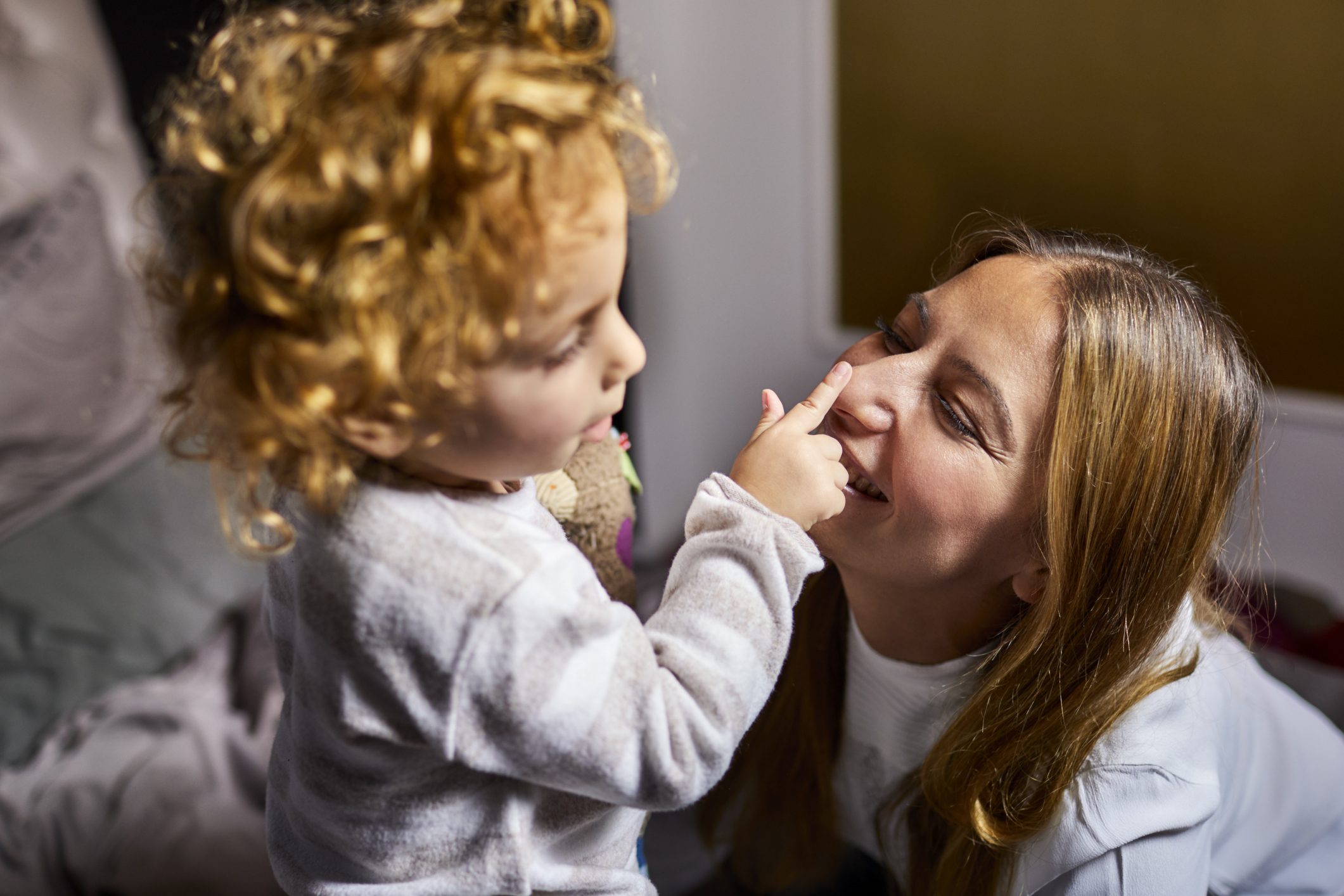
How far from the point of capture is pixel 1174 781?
0.83 meters

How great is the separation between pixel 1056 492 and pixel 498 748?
517 mm

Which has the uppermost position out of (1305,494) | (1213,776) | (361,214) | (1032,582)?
(361,214)

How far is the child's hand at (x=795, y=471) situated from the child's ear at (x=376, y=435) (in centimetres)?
25

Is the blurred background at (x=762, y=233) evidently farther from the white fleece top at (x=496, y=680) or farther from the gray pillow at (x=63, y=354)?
the white fleece top at (x=496, y=680)

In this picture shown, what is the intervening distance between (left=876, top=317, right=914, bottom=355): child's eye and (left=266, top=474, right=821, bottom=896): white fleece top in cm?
33

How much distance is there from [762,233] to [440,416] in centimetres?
176

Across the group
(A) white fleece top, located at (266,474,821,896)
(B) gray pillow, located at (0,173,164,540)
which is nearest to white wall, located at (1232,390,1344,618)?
(A) white fleece top, located at (266,474,821,896)

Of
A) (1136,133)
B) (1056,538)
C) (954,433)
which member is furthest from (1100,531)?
(1136,133)

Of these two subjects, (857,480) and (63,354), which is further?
(63,354)

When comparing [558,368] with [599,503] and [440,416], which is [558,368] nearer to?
[440,416]

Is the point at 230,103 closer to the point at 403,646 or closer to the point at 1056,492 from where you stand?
the point at 403,646

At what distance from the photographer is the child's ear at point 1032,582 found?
2.78ft

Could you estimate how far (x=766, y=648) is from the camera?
572 mm

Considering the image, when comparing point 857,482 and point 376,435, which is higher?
point 376,435
